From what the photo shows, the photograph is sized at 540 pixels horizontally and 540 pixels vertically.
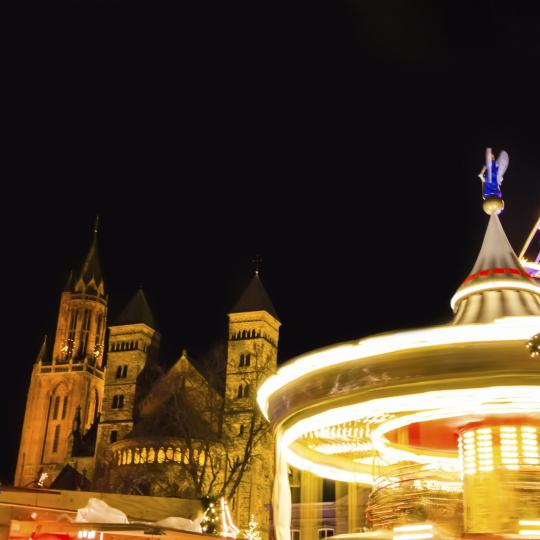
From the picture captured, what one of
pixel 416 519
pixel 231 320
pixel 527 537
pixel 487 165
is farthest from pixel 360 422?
pixel 231 320

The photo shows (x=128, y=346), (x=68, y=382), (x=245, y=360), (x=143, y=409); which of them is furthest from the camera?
(x=68, y=382)

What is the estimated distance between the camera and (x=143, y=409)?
58125 mm

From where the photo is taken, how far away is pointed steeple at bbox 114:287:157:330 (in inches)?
2980

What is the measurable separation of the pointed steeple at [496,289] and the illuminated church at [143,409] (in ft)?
63.6

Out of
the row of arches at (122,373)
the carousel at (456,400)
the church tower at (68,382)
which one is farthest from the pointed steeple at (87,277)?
the carousel at (456,400)

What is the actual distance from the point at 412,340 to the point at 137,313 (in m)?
69.7

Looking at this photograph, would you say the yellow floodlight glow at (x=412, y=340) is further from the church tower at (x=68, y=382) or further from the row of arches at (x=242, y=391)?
the church tower at (x=68, y=382)

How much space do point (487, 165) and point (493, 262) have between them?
1535mm

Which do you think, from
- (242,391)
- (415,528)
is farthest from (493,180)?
(242,391)

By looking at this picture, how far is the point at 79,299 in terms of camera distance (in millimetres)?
93312

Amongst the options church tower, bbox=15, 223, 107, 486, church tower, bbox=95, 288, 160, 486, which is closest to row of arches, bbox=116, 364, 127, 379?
church tower, bbox=95, 288, 160, 486

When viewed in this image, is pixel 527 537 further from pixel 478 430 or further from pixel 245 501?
pixel 245 501

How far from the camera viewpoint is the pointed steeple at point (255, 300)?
6850cm

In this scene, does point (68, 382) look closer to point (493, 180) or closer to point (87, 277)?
point (87, 277)
